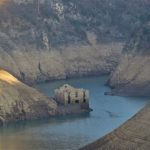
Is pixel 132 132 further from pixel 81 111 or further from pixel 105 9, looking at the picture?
pixel 105 9

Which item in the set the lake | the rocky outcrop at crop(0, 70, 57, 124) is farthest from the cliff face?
the rocky outcrop at crop(0, 70, 57, 124)

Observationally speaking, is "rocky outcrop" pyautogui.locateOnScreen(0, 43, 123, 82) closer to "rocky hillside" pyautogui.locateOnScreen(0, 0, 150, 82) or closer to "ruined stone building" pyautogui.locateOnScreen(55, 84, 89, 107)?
"rocky hillside" pyautogui.locateOnScreen(0, 0, 150, 82)

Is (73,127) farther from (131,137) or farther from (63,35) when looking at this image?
(63,35)

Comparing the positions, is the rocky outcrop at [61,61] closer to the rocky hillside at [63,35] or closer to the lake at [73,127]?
the rocky hillside at [63,35]

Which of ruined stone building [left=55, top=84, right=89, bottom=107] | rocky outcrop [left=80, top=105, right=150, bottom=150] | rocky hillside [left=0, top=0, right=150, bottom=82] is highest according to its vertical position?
rocky hillside [left=0, top=0, right=150, bottom=82]

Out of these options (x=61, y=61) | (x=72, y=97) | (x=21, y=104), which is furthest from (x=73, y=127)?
(x=61, y=61)

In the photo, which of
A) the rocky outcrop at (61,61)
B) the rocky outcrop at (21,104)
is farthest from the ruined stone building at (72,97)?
the rocky outcrop at (61,61)

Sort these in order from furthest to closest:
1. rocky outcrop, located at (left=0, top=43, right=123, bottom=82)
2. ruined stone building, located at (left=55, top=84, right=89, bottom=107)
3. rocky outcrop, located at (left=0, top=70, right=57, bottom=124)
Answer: rocky outcrop, located at (left=0, top=43, right=123, bottom=82), ruined stone building, located at (left=55, top=84, right=89, bottom=107), rocky outcrop, located at (left=0, top=70, right=57, bottom=124)
